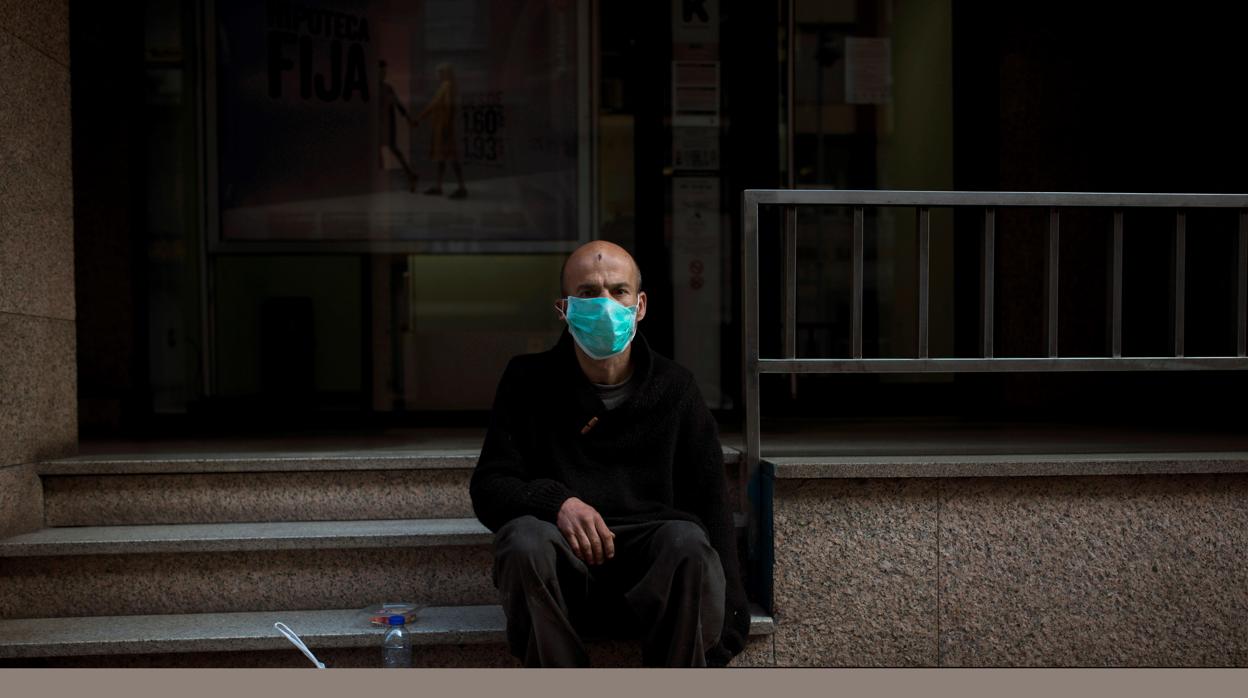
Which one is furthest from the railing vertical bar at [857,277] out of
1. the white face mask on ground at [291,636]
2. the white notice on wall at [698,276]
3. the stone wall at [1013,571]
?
the white notice on wall at [698,276]

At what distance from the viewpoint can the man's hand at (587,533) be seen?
109 inches

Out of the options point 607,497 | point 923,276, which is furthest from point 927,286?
point 607,497

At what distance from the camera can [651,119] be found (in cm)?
577

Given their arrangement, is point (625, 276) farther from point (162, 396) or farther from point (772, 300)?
point (162, 396)

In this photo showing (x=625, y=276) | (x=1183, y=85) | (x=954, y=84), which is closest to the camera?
(x=625, y=276)

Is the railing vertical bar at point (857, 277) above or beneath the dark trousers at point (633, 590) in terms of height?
above

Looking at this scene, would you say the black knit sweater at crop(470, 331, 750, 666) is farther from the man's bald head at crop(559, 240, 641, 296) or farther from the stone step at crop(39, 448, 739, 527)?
the stone step at crop(39, 448, 739, 527)

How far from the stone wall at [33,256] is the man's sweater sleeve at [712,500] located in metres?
2.42

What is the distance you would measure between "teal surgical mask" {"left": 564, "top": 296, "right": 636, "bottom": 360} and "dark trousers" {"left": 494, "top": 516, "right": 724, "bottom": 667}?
527 mm

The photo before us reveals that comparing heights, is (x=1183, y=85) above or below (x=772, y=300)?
above

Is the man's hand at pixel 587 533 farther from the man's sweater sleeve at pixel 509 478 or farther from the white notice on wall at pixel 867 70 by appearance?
the white notice on wall at pixel 867 70

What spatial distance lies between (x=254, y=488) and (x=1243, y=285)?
3663mm

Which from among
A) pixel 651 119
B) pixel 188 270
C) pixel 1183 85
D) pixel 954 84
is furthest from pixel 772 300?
pixel 188 270

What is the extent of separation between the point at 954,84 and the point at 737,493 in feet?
11.0
